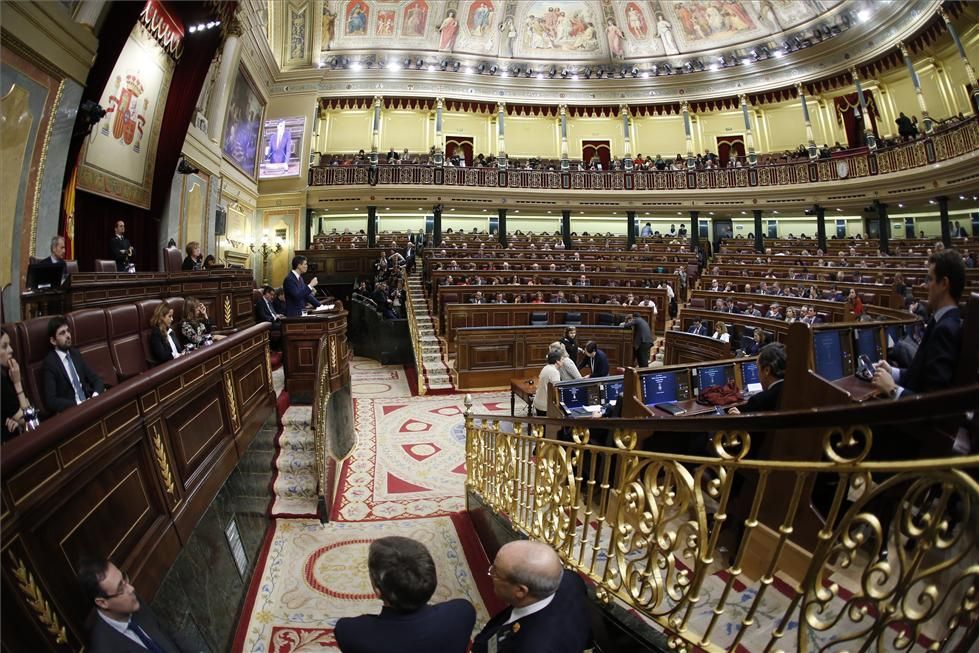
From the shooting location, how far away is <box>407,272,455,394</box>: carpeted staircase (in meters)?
8.74

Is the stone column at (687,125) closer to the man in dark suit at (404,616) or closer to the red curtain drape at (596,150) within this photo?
the red curtain drape at (596,150)

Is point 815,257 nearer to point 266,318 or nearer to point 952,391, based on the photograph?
point 266,318

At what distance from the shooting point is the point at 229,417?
3.59m

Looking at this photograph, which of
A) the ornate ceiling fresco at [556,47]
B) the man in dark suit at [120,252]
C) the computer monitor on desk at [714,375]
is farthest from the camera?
the ornate ceiling fresco at [556,47]

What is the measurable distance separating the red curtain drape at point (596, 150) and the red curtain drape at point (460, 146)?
5.42 meters

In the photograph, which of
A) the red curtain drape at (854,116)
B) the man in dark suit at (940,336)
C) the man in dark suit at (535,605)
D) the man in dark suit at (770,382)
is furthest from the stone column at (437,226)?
the man in dark suit at (535,605)

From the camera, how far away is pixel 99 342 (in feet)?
12.1

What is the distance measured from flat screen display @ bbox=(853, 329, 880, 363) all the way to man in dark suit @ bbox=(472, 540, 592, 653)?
386 centimetres

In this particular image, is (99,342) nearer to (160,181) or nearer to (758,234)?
(160,181)

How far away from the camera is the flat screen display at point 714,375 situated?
4.93m

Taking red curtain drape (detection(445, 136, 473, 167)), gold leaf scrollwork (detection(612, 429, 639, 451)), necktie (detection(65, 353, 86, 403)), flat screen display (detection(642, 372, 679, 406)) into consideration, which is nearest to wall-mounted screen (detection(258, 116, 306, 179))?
red curtain drape (detection(445, 136, 473, 167))

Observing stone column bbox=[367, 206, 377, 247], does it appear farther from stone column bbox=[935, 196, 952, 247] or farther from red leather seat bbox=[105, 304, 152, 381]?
stone column bbox=[935, 196, 952, 247]

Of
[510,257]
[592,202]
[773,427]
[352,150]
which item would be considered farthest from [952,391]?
[352,150]

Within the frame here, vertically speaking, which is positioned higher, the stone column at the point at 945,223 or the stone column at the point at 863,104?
the stone column at the point at 863,104
